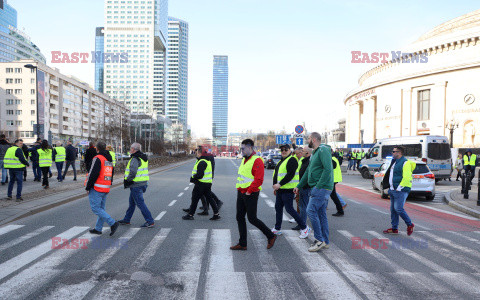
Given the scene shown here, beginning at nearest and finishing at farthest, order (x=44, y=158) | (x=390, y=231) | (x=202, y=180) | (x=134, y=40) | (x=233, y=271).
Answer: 1. (x=233, y=271)
2. (x=390, y=231)
3. (x=202, y=180)
4. (x=44, y=158)
5. (x=134, y=40)

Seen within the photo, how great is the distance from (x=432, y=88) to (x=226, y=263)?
58.3m

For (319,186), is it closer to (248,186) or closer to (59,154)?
(248,186)

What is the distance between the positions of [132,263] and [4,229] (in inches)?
156

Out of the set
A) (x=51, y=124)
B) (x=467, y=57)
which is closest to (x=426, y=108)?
(x=467, y=57)

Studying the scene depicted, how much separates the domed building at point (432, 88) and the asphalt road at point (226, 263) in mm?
39476

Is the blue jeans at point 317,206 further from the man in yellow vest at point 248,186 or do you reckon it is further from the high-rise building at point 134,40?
the high-rise building at point 134,40

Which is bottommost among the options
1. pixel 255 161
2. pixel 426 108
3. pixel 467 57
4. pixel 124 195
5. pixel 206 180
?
pixel 124 195

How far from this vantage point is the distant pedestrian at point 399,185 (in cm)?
724

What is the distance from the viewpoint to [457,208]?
1141cm

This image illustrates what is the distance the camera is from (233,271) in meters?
4.84

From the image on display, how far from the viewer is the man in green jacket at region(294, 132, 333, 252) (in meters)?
5.89

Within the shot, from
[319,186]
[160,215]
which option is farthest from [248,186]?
[160,215]

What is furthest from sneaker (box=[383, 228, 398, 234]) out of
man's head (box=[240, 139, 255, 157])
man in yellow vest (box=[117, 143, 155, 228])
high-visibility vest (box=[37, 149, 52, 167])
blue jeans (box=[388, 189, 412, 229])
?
high-visibility vest (box=[37, 149, 52, 167])

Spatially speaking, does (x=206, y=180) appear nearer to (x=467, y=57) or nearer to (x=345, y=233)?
(x=345, y=233)
